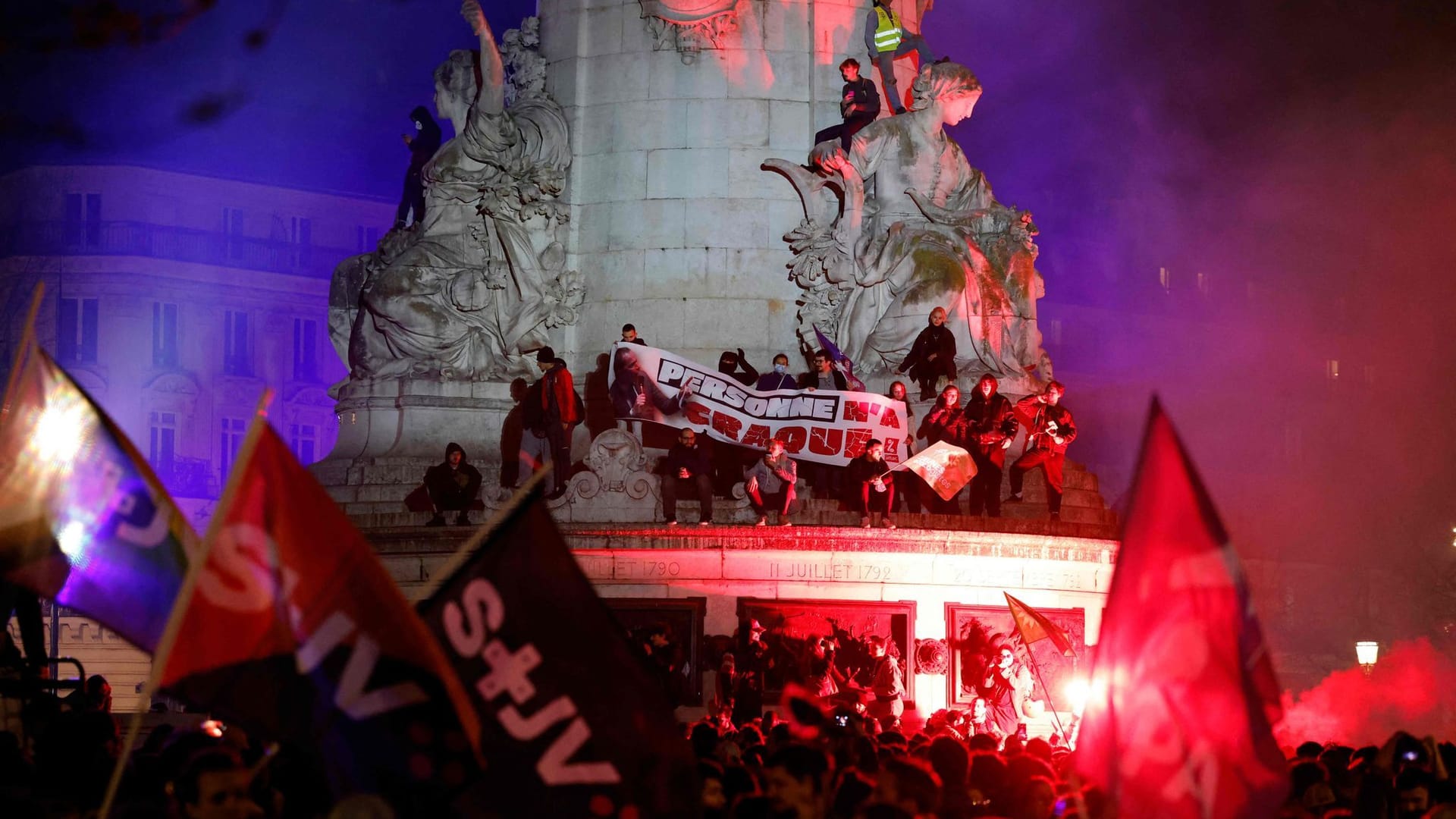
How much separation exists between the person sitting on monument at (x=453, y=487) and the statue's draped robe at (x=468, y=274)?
14.1ft

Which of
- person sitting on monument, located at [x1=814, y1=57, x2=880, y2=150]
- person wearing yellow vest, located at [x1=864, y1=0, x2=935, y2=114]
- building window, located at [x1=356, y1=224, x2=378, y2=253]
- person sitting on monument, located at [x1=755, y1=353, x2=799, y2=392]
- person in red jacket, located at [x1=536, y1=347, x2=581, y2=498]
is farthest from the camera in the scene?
building window, located at [x1=356, y1=224, x2=378, y2=253]

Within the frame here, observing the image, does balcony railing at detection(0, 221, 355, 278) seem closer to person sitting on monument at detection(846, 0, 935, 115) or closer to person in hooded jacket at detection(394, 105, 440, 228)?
person in hooded jacket at detection(394, 105, 440, 228)

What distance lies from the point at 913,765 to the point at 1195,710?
81.6 inches

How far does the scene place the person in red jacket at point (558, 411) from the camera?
30.1 meters

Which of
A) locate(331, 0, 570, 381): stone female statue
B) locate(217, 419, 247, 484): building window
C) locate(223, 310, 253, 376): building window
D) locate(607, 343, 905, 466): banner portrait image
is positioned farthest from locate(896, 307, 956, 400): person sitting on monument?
locate(223, 310, 253, 376): building window

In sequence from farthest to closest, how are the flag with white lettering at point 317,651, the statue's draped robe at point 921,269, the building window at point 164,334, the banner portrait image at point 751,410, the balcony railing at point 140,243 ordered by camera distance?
the building window at point 164,334, the balcony railing at point 140,243, the statue's draped robe at point 921,269, the banner portrait image at point 751,410, the flag with white lettering at point 317,651

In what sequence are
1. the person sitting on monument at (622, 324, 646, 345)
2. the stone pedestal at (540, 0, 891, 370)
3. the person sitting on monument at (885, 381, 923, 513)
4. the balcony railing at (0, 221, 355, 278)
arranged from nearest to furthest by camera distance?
the person sitting on monument at (885, 381, 923, 513), the person sitting on monument at (622, 324, 646, 345), the stone pedestal at (540, 0, 891, 370), the balcony railing at (0, 221, 355, 278)

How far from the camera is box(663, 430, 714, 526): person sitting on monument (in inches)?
1128

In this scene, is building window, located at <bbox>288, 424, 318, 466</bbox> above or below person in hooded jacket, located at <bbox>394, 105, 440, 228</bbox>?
below

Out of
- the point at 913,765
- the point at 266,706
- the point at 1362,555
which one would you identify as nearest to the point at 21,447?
the point at 266,706

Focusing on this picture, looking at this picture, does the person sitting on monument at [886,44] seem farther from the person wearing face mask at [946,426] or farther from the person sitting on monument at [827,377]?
the person wearing face mask at [946,426]

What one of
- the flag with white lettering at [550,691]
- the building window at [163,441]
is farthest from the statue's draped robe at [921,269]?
the building window at [163,441]

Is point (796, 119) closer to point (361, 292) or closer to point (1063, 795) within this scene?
point (361, 292)

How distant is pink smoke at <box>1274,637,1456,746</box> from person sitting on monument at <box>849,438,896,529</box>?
6141mm
